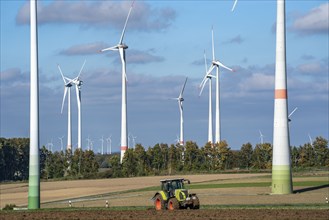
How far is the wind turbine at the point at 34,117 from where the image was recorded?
64938 mm

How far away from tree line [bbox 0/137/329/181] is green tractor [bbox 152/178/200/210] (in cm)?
10440

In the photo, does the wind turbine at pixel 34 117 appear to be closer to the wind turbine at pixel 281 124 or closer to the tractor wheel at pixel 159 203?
the tractor wheel at pixel 159 203

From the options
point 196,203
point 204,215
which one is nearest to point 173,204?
point 196,203

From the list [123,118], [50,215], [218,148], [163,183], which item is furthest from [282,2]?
[218,148]

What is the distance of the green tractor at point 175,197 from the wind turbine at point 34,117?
10.2 metres

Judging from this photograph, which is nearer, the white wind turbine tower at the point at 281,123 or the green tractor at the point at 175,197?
the green tractor at the point at 175,197

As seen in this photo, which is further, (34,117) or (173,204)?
(34,117)

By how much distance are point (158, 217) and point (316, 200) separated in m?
24.6

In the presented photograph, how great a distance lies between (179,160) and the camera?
188875mm

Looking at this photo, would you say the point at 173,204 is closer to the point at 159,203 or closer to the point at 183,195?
the point at 183,195

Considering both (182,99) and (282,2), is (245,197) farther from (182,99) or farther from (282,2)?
(182,99)

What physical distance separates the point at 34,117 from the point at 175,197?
13.4 m

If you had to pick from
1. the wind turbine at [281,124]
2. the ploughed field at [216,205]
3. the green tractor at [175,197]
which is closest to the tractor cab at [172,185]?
the green tractor at [175,197]

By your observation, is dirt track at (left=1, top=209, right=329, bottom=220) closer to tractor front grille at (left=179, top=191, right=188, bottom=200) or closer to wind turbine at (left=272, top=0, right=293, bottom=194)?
tractor front grille at (left=179, top=191, right=188, bottom=200)
